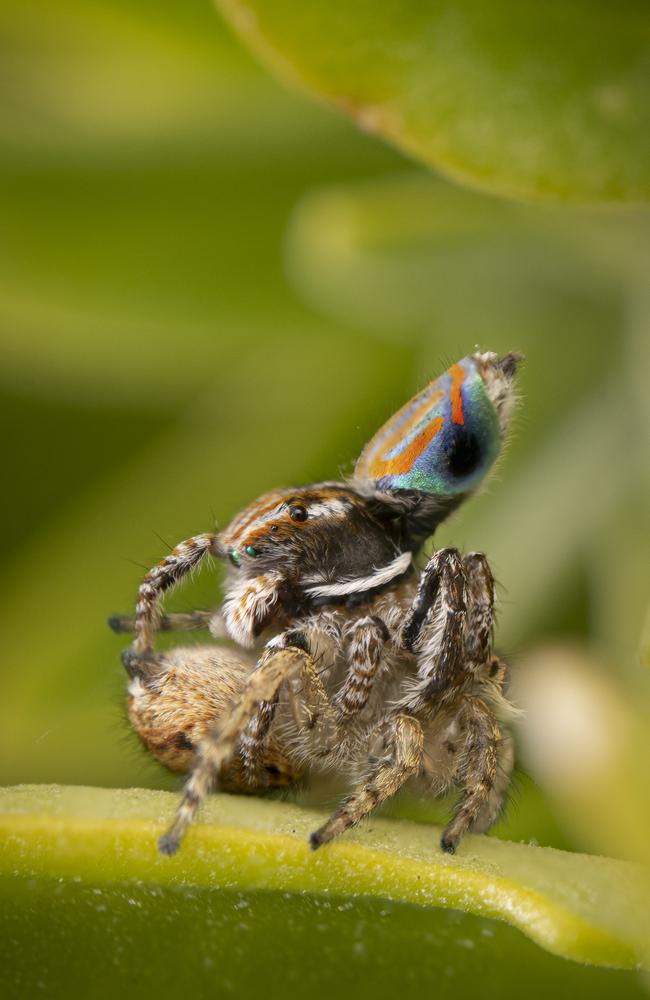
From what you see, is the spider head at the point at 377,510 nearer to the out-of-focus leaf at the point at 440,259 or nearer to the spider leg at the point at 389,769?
the spider leg at the point at 389,769

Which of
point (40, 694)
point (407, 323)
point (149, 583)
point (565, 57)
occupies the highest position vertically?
point (565, 57)

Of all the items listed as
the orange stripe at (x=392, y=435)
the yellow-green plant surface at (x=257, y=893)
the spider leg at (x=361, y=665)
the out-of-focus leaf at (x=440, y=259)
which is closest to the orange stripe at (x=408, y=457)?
the orange stripe at (x=392, y=435)

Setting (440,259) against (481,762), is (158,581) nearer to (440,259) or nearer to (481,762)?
(481,762)

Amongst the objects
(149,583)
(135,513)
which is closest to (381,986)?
(149,583)

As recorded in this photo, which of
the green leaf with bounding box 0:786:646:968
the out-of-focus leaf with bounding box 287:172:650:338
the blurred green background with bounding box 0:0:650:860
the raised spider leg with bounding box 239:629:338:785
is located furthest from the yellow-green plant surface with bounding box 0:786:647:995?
the out-of-focus leaf with bounding box 287:172:650:338

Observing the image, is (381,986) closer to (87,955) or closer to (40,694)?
(87,955)

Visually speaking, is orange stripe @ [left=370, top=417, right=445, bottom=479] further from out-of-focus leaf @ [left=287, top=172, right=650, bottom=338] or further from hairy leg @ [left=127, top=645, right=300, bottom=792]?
out-of-focus leaf @ [left=287, top=172, right=650, bottom=338]

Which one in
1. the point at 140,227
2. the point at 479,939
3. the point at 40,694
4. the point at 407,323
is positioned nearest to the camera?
the point at 479,939
